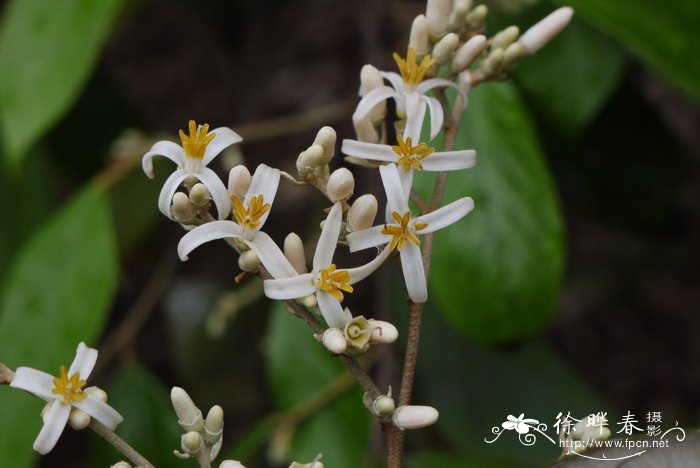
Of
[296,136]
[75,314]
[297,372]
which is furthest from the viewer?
[296,136]

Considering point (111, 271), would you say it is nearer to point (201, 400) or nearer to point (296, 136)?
point (201, 400)

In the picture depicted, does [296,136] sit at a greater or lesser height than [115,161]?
greater

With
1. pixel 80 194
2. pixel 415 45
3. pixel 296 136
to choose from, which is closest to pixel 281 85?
pixel 296 136

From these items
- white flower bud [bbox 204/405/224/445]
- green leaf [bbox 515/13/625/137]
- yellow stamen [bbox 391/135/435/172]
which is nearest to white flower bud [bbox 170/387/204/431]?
white flower bud [bbox 204/405/224/445]

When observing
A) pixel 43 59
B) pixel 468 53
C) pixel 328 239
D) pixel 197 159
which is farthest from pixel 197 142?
pixel 43 59

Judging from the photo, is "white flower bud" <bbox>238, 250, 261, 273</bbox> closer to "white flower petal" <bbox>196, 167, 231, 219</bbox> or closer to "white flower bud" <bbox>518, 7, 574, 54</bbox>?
"white flower petal" <bbox>196, 167, 231, 219</bbox>

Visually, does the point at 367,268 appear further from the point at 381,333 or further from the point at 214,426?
the point at 214,426
